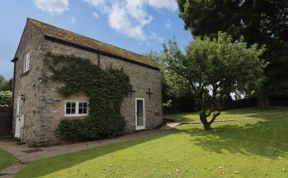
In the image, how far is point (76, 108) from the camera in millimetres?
13055

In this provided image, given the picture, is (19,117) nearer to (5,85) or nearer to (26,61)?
(26,61)

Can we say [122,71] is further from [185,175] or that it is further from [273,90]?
[273,90]

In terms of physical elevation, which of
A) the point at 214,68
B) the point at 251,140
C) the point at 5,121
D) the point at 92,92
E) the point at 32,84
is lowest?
the point at 251,140

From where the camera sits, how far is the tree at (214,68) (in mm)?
12844

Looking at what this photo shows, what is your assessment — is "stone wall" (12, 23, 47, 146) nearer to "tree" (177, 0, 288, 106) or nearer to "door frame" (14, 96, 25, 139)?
"door frame" (14, 96, 25, 139)

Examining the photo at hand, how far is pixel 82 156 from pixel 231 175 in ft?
17.5

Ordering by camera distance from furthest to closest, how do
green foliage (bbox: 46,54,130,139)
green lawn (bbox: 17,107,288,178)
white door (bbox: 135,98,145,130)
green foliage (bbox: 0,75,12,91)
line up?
green foliage (bbox: 0,75,12,91) → white door (bbox: 135,98,145,130) → green foliage (bbox: 46,54,130,139) → green lawn (bbox: 17,107,288,178)

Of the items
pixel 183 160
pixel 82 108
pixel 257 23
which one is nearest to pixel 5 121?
pixel 82 108

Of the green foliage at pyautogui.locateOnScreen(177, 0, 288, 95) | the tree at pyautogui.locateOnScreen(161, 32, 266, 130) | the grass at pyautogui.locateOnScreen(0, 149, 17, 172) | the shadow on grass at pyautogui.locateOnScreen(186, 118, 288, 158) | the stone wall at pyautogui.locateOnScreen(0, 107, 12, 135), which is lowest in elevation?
the grass at pyautogui.locateOnScreen(0, 149, 17, 172)

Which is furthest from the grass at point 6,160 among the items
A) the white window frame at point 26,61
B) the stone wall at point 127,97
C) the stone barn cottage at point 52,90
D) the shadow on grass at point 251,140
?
the shadow on grass at point 251,140

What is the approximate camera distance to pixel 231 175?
20.5 feet

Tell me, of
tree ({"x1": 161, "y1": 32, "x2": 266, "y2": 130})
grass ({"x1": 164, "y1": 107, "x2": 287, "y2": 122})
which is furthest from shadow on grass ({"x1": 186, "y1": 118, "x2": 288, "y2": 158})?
grass ({"x1": 164, "y1": 107, "x2": 287, "y2": 122})

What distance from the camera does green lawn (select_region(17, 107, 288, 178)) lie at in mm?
6598

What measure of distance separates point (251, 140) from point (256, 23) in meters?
14.8
